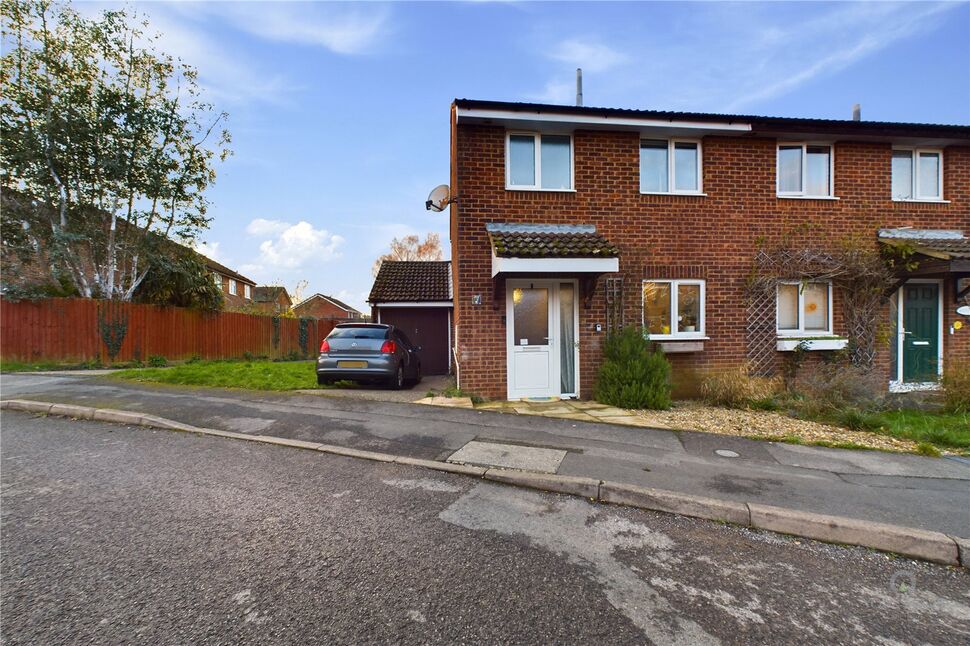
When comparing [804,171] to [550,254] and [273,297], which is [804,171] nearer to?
[550,254]

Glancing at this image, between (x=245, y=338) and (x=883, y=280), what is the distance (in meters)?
21.8

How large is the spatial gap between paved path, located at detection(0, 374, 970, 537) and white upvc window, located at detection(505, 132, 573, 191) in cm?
455

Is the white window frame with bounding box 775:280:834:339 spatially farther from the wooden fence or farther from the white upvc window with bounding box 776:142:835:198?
the wooden fence

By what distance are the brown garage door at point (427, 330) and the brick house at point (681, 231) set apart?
6.18m

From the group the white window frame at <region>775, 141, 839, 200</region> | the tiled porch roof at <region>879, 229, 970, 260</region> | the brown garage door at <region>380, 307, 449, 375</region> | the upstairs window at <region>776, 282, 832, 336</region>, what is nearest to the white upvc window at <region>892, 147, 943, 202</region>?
the tiled porch roof at <region>879, 229, 970, 260</region>

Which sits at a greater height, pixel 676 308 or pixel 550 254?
pixel 550 254

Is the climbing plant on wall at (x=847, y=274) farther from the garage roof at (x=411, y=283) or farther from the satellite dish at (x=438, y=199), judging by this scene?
the garage roof at (x=411, y=283)

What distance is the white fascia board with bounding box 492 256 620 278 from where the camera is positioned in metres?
7.20

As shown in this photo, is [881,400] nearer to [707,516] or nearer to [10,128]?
[707,516]

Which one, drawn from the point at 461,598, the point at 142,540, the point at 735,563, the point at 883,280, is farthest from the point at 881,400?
the point at 142,540

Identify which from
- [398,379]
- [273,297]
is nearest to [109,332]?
[398,379]

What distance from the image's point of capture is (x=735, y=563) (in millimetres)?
2887

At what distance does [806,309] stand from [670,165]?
405 cm

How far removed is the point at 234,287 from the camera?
3628cm
